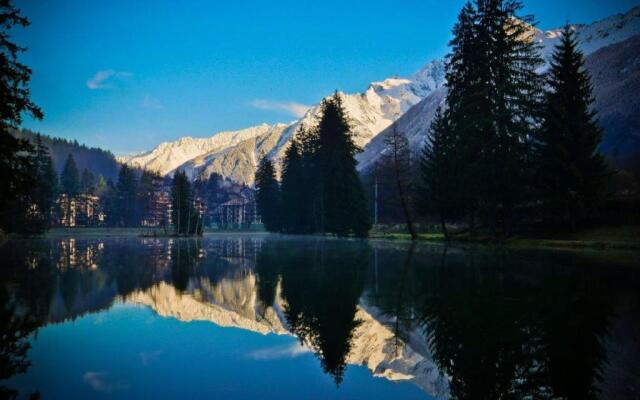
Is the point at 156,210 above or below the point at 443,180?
above

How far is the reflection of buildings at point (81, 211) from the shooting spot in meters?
135

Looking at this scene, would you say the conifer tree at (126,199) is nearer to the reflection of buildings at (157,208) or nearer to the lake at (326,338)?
the reflection of buildings at (157,208)

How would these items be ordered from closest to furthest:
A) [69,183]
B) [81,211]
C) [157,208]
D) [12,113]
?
[12,113] → [157,208] → [69,183] → [81,211]

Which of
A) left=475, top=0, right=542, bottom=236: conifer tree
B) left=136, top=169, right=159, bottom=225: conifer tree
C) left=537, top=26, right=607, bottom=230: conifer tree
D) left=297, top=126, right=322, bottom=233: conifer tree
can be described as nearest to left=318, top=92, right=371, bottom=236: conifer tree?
left=297, top=126, right=322, bottom=233: conifer tree

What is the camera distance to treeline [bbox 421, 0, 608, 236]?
34875mm

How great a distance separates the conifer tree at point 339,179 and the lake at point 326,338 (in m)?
40.7

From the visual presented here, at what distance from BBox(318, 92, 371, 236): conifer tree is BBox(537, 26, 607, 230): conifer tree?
23.6 metres

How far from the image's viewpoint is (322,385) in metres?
6.18

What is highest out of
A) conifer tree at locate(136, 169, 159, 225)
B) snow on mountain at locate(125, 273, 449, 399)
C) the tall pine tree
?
conifer tree at locate(136, 169, 159, 225)

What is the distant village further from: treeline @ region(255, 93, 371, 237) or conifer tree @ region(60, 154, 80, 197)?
treeline @ region(255, 93, 371, 237)

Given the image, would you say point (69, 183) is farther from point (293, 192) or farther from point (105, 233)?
point (293, 192)

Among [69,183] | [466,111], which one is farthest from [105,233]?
[466,111]

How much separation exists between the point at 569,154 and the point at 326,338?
117 feet

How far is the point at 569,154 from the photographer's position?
3688cm
